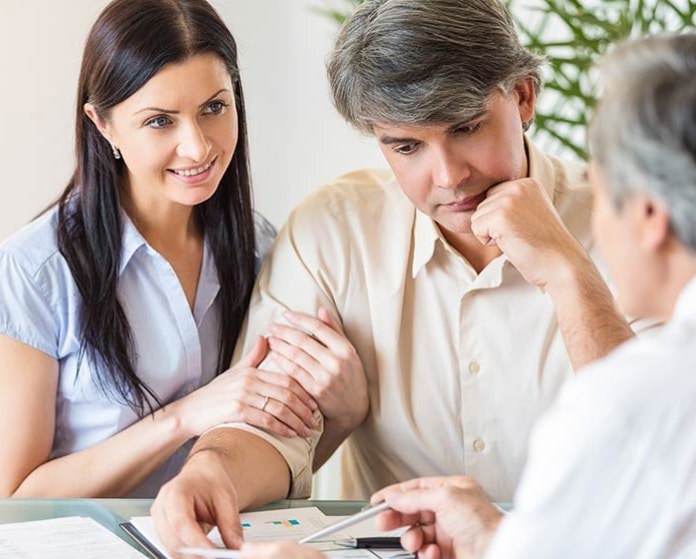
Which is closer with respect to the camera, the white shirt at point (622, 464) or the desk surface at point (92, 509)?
the white shirt at point (622, 464)

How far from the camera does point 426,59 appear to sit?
1789 millimetres

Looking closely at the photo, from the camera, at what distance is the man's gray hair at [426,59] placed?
5.88 ft

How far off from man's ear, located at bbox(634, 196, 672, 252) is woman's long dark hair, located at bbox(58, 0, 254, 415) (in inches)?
45.7

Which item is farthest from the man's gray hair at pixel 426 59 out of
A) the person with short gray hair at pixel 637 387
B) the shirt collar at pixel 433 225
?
the person with short gray hair at pixel 637 387

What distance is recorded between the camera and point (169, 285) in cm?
210

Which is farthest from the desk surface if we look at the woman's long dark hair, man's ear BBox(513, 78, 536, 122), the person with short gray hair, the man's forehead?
the person with short gray hair

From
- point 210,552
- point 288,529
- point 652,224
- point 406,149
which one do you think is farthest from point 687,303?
point 406,149

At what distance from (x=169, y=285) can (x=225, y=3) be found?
5.46 feet

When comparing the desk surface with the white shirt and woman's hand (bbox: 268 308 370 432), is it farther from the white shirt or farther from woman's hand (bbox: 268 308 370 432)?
the white shirt

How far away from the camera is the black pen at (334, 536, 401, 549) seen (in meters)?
1.57

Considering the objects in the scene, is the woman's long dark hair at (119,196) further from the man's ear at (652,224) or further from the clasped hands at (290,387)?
the man's ear at (652,224)

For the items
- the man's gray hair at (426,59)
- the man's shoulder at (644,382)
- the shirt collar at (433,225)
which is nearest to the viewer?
the man's shoulder at (644,382)

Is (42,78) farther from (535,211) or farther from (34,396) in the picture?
(535,211)

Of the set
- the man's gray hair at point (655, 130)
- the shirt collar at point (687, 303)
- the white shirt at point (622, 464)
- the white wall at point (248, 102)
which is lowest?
the white shirt at point (622, 464)
